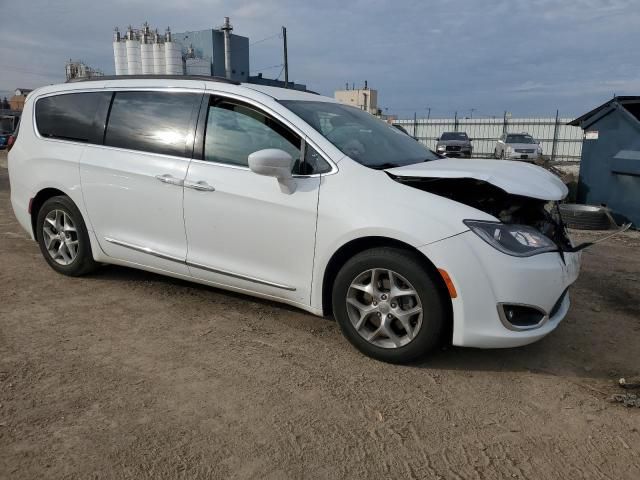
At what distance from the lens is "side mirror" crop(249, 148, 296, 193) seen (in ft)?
10.4

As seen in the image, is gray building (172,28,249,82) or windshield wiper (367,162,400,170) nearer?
windshield wiper (367,162,400,170)

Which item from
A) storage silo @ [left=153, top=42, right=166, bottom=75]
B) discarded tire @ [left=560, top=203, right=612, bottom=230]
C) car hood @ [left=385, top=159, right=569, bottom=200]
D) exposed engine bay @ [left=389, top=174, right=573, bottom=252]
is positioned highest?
storage silo @ [left=153, top=42, right=166, bottom=75]

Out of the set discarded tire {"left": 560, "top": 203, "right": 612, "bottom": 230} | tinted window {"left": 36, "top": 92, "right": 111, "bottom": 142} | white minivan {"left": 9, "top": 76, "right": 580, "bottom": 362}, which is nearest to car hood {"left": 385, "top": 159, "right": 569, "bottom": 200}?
white minivan {"left": 9, "top": 76, "right": 580, "bottom": 362}

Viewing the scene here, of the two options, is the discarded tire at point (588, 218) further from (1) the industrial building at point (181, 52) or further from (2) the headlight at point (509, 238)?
(1) the industrial building at point (181, 52)

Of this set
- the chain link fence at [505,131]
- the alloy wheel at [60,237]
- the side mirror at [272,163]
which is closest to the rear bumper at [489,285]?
the side mirror at [272,163]

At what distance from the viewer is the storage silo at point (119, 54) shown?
24281 mm

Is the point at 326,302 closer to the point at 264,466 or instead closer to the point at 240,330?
the point at 240,330

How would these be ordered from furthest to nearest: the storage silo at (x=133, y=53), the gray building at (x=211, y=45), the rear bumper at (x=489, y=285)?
the gray building at (x=211, y=45) < the storage silo at (x=133, y=53) < the rear bumper at (x=489, y=285)

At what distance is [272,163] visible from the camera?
3.17m

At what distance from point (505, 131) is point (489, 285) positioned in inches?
1158

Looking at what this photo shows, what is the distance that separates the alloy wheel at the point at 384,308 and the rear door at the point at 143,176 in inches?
57.0

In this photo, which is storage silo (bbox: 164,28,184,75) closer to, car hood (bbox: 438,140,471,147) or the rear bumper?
car hood (bbox: 438,140,471,147)

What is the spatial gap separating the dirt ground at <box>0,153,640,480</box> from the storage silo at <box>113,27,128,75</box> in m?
23.3

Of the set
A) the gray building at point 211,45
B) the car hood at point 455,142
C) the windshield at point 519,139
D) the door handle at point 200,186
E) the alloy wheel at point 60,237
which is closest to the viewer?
the door handle at point 200,186
